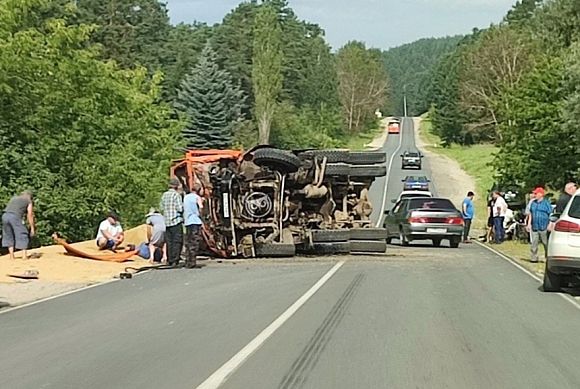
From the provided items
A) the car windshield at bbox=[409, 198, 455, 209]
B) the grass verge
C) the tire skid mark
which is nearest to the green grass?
the grass verge

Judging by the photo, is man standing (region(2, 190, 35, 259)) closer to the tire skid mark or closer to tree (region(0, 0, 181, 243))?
the tire skid mark

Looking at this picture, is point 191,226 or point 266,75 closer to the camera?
point 191,226

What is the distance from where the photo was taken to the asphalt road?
909cm

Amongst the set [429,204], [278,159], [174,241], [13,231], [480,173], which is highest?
[278,159]

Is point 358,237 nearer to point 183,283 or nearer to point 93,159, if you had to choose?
point 183,283

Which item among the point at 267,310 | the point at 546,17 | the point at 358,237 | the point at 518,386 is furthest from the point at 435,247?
the point at 546,17

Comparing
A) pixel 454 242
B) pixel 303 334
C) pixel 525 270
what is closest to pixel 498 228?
pixel 454 242

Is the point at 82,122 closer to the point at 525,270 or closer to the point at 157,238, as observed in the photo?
the point at 157,238

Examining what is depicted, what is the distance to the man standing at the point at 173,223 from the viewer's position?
68.6 ft

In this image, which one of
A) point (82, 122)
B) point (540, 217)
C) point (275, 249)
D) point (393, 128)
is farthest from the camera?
point (393, 128)

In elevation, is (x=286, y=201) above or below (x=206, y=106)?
below

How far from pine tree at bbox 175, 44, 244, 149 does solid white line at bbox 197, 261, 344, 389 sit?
196 ft

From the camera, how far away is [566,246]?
15742 mm

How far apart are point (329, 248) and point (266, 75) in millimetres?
64316
